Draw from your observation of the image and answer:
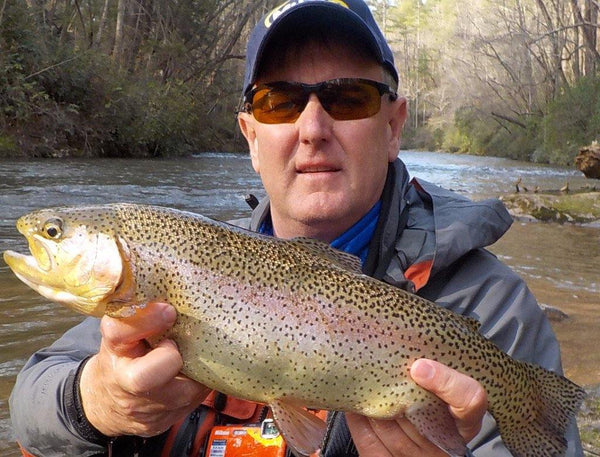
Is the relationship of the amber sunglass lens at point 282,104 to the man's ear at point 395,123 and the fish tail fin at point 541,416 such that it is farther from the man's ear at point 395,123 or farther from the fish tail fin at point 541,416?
the fish tail fin at point 541,416

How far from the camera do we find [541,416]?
2148mm

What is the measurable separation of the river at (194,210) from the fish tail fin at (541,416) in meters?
2.80

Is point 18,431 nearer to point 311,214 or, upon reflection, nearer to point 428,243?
point 311,214

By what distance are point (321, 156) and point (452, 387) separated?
44.2 inches

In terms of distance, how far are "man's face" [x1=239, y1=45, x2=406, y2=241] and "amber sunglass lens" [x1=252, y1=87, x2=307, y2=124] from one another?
3cm

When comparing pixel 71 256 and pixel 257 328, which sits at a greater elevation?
pixel 71 256

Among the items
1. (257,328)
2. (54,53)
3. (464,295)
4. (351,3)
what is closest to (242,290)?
(257,328)

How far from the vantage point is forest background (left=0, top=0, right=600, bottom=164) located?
19.0m

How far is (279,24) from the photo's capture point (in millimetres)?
2672


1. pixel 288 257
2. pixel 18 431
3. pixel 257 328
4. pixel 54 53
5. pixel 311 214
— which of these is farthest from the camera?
pixel 54 53

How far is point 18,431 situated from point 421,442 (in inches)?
59.9

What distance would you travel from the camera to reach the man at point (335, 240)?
6.82ft

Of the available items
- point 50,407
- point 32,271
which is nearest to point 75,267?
point 32,271

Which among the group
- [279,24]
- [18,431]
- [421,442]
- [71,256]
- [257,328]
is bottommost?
[18,431]
